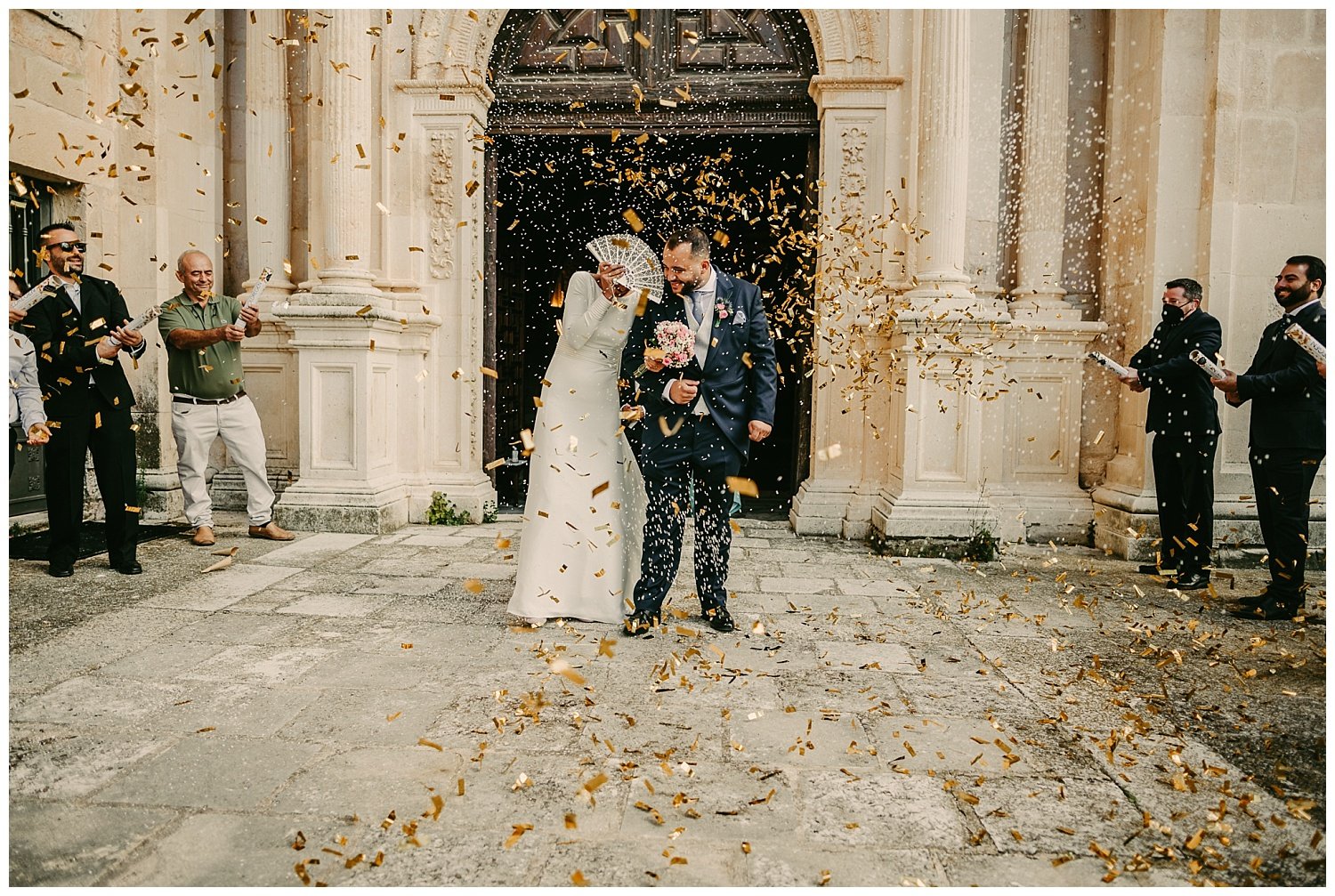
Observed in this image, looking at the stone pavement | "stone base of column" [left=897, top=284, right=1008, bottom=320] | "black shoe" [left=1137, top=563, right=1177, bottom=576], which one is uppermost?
"stone base of column" [left=897, top=284, right=1008, bottom=320]

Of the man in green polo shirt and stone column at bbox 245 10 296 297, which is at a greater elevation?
stone column at bbox 245 10 296 297

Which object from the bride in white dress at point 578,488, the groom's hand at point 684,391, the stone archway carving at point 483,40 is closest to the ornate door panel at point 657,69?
the stone archway carving at point 483,40

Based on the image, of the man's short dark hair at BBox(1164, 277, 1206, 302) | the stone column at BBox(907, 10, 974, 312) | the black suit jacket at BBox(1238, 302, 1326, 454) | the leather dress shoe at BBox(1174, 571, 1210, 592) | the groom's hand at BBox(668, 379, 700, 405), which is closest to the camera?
the groom's hand at BBox(668, 379, 700, 405)

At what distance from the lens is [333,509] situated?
6750 millimetres

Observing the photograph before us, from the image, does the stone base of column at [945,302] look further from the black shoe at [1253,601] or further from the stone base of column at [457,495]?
the stone base of column at [457,495]

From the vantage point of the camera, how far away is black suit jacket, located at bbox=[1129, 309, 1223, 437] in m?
5.51

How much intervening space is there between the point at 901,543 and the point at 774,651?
2757 millimetres

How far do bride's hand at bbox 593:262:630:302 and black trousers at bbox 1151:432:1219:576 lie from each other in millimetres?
3895

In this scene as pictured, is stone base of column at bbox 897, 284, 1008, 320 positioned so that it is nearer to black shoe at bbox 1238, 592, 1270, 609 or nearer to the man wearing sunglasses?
black shoe at bbox 1238, 592, 1270, 609

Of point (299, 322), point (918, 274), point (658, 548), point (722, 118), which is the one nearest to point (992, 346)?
point (918, 274)

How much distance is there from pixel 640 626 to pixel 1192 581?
374 centimetres

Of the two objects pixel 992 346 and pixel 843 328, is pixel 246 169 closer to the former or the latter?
pixel 843 328

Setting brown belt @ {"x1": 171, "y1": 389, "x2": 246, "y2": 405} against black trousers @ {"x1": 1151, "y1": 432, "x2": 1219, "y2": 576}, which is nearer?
black trousers @ {"x1": 1151, "y1": 432, "x2": 1219, "y2": 576}

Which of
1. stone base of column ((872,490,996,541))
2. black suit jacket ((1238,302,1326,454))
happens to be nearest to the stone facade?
stone base of column ((872,490,996,541))
